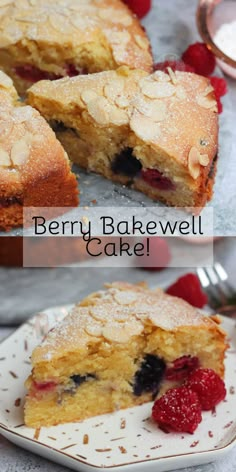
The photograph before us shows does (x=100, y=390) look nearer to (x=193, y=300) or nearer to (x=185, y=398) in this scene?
(x=185, y=398)

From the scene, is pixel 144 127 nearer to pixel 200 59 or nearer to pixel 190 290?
pixel 200 59

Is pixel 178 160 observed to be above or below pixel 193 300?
above

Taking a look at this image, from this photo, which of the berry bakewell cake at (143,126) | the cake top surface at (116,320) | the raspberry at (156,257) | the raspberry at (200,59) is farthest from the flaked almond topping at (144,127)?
the raspberry at (156,257)

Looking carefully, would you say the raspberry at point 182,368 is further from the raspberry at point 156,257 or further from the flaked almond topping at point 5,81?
the flaked almond topping at point 5,81

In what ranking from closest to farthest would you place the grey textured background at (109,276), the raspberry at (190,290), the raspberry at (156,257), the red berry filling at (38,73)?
the grey textured background at (109,276) → the red berry filling at (38,73) → the raspberry at (190,290) → the raspberry at (156,257)

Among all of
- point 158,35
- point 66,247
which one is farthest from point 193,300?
point 158,35

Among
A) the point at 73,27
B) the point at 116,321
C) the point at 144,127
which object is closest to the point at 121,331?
the point at 116,321
